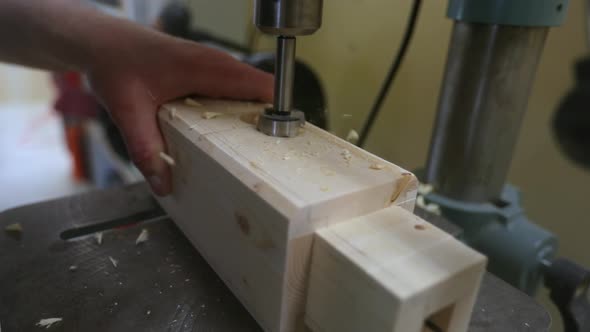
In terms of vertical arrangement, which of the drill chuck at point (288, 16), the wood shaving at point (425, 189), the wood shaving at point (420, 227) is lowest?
the wood shaving at point (425, 189)

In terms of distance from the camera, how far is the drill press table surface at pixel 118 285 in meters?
0.45

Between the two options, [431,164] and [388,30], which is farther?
[388,30]

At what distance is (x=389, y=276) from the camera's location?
31 centimetres

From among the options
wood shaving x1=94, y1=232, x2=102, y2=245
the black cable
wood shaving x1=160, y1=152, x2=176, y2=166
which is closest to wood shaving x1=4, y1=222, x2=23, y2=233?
wood shaving x1=94, y1=232, x2=102, y2=245

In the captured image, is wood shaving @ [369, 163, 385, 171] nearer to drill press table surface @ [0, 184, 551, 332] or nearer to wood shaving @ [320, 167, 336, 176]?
wood shaving @ [320, 167, 336, 176]

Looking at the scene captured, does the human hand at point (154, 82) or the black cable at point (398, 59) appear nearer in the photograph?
the human hand at point (154, 82)

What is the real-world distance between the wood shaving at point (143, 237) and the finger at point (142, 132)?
3.4 inches

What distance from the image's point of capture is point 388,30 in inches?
39.9

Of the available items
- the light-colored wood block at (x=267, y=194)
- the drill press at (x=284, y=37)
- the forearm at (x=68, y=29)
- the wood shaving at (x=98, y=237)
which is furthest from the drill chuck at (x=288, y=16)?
the wood shaving at (x=98, y=237)

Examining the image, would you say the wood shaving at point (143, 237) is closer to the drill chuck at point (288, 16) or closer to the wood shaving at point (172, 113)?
the wood shaving at point (172, 113)

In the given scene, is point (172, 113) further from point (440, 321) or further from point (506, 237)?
point (506, 237)

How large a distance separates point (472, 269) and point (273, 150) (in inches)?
8.9

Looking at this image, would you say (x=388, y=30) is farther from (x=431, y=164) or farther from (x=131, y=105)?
(x=131, y=105)

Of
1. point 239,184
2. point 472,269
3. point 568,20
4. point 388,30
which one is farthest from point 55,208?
point 568,20
